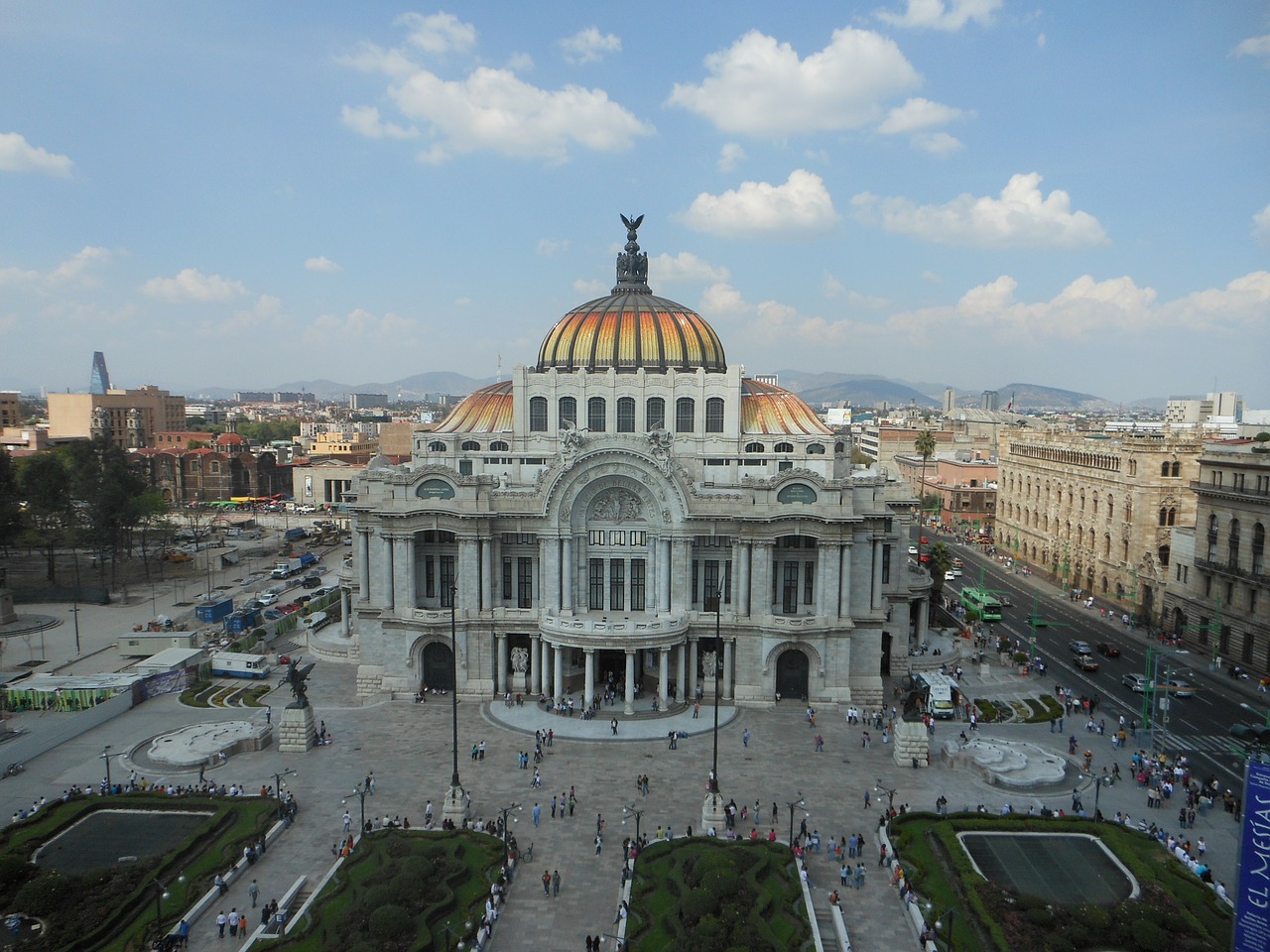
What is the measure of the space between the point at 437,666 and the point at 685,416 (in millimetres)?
26286

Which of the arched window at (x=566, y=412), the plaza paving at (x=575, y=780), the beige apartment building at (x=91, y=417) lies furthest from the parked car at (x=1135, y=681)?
the beige apartment building at (x=91, y=417)

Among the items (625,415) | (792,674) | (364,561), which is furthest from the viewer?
(625,415)

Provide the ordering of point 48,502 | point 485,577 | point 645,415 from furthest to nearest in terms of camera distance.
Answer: point 48,502 → point 645,415 → point 485,577

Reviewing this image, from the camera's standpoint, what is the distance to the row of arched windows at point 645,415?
6856cm

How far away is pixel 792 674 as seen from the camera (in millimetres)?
61656

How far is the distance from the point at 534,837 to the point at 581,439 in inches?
1032

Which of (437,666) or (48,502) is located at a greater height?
(48,502)

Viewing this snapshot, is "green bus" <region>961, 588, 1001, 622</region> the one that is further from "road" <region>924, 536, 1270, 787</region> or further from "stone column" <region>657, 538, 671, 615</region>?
"stone column" <region>657, 538, 671, 615</region>

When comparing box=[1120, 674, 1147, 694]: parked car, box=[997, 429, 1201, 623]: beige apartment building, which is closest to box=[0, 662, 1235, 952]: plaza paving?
box=[1120, 674, 1147, 694]: parked car

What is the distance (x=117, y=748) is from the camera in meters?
53.2

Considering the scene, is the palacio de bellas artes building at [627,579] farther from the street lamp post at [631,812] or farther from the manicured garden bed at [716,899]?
the manicured garden bed at [716,899]

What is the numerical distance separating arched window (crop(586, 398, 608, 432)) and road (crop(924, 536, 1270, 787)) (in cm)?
3959

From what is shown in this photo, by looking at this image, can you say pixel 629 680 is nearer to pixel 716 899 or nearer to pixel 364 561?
pixel 364 561

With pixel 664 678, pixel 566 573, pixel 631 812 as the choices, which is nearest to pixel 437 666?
pixel 566 573
